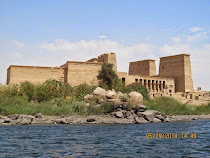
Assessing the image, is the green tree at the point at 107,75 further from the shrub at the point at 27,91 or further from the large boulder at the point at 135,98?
the shrub at the point at 27,91

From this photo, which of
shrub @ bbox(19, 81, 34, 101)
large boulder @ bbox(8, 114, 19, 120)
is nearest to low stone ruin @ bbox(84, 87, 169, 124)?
shrub @ bbox(19, 81, 34, 101)

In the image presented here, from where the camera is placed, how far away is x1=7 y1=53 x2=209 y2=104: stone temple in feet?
108

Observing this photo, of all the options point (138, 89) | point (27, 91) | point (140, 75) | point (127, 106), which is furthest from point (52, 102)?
point (140, 75)

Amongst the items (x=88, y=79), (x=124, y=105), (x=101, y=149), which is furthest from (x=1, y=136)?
(x=88, y=79)

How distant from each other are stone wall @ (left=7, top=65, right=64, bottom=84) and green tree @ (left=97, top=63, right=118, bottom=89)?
16.7 feet

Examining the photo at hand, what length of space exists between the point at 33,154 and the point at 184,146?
20.6 ft

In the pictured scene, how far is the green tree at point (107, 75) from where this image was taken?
35397 millimetres

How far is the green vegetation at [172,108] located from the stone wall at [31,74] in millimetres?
11363

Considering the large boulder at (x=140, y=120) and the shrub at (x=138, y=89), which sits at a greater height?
the shrub at (x=138, y=89)

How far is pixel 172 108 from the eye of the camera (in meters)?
31.6

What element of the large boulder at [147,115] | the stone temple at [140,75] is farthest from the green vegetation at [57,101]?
the stone temple at [140,75]

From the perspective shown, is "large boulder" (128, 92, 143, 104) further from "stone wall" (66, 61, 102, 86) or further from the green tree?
"stone wall" (66, 61, 102, 86)

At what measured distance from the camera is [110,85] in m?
35.6

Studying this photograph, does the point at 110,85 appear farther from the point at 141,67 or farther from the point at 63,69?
the point at 141,67
